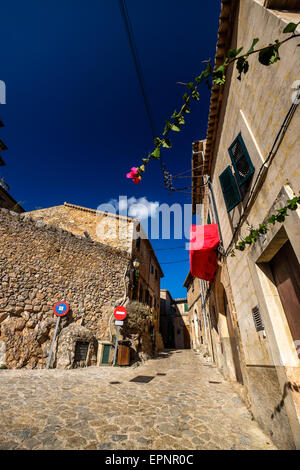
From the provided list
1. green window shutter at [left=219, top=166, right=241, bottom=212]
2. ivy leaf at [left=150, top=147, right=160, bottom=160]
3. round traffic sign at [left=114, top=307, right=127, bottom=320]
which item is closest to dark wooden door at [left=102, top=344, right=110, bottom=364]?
round traffic sign at [left=114, top=307, right=127, bottom=320]

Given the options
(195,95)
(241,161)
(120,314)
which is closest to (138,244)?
(120,314)

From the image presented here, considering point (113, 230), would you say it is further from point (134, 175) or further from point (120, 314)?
point (134, 175)

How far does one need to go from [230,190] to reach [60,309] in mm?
9176

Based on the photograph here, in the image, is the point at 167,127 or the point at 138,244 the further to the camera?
the point at 138,244

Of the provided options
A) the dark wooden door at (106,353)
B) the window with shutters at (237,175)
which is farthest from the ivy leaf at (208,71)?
the dark wooden door at (106,353)

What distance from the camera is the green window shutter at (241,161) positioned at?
155 inches

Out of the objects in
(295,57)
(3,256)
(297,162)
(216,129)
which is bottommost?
(297,162)

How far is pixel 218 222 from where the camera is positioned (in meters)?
6.68

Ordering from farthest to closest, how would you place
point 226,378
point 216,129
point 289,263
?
point 226,378
point 216,129
point 289,263

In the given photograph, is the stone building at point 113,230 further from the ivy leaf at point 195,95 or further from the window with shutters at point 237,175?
the ivy leaf at point 195,95

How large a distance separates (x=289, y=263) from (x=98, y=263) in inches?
442

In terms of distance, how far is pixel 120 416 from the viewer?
3857 mm

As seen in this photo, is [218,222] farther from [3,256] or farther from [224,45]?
[3,256]
